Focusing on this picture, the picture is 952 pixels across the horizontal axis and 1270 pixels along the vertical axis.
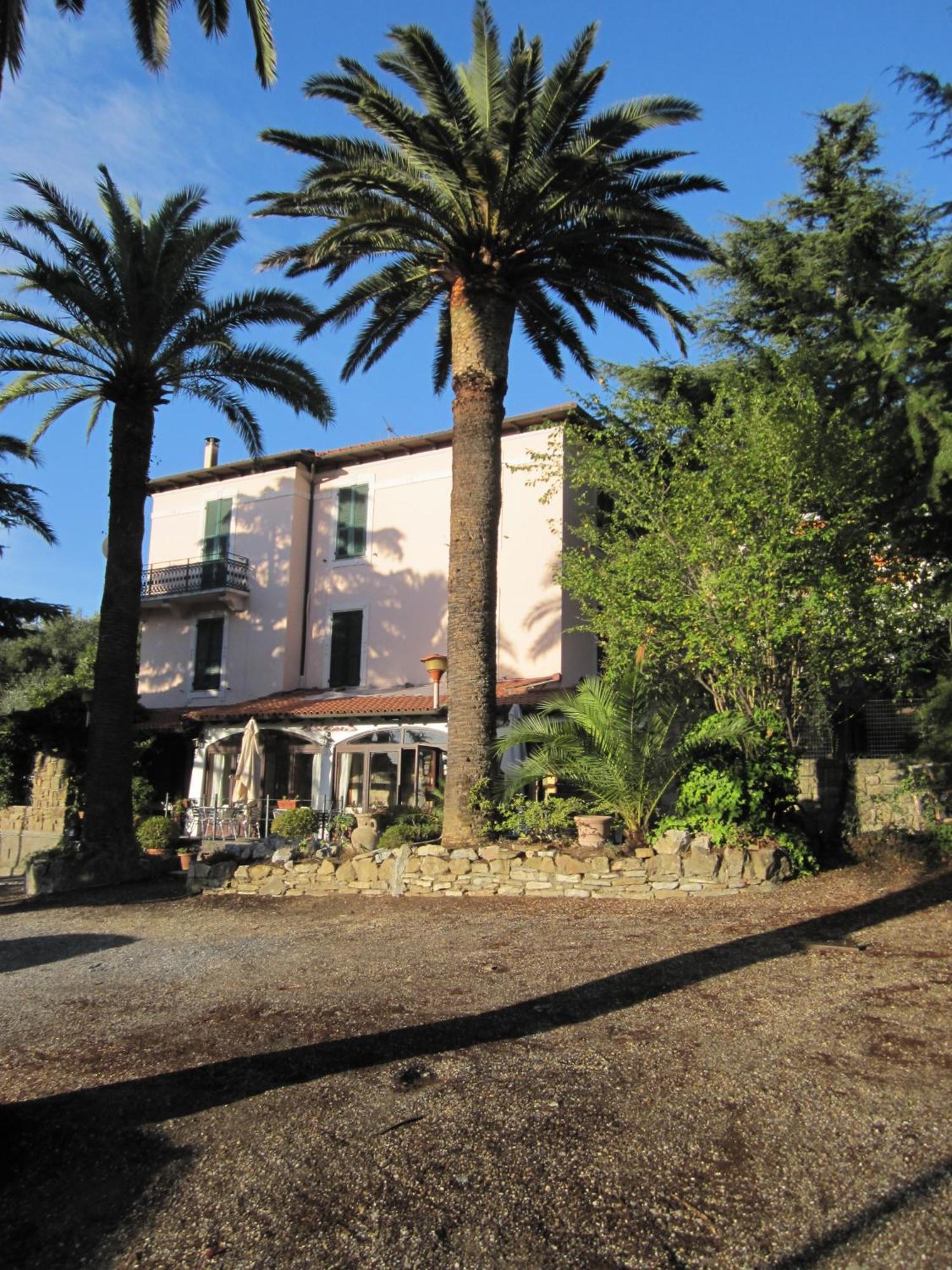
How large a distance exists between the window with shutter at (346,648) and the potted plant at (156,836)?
25.3ft

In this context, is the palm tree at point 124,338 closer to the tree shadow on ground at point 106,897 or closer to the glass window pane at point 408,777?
the tree shadow on ground at point 106,897

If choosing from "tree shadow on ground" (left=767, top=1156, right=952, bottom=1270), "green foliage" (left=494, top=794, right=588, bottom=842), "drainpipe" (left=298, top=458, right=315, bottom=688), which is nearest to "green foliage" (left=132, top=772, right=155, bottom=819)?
"drainpipe" (left=298, top=458, right=315, bottom=688)

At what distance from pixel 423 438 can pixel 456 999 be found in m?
18.8

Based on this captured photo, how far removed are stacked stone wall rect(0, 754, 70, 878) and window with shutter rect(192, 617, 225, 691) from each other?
7748 mm

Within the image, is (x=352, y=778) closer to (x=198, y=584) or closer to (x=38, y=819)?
(x=38, y=819)

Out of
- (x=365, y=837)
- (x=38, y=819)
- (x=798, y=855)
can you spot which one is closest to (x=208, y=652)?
(x=38, y=819)

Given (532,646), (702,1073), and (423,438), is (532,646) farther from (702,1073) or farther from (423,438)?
(702,1073)

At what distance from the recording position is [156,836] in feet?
56.5

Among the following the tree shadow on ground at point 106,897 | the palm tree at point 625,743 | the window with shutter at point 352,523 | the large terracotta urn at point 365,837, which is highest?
the window with shutter at point 352,523

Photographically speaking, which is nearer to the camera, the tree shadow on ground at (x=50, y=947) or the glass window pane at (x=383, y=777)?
the tree shadow on ground at (x=50, y=947)

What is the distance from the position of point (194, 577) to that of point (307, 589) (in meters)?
3.38

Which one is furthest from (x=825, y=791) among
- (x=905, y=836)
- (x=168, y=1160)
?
(x=168, y=1160)

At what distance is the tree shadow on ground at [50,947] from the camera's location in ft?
29.2

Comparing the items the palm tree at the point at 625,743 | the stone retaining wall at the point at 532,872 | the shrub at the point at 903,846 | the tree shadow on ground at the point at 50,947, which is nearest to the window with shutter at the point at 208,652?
the stone retaining wall at the point at 532,872
